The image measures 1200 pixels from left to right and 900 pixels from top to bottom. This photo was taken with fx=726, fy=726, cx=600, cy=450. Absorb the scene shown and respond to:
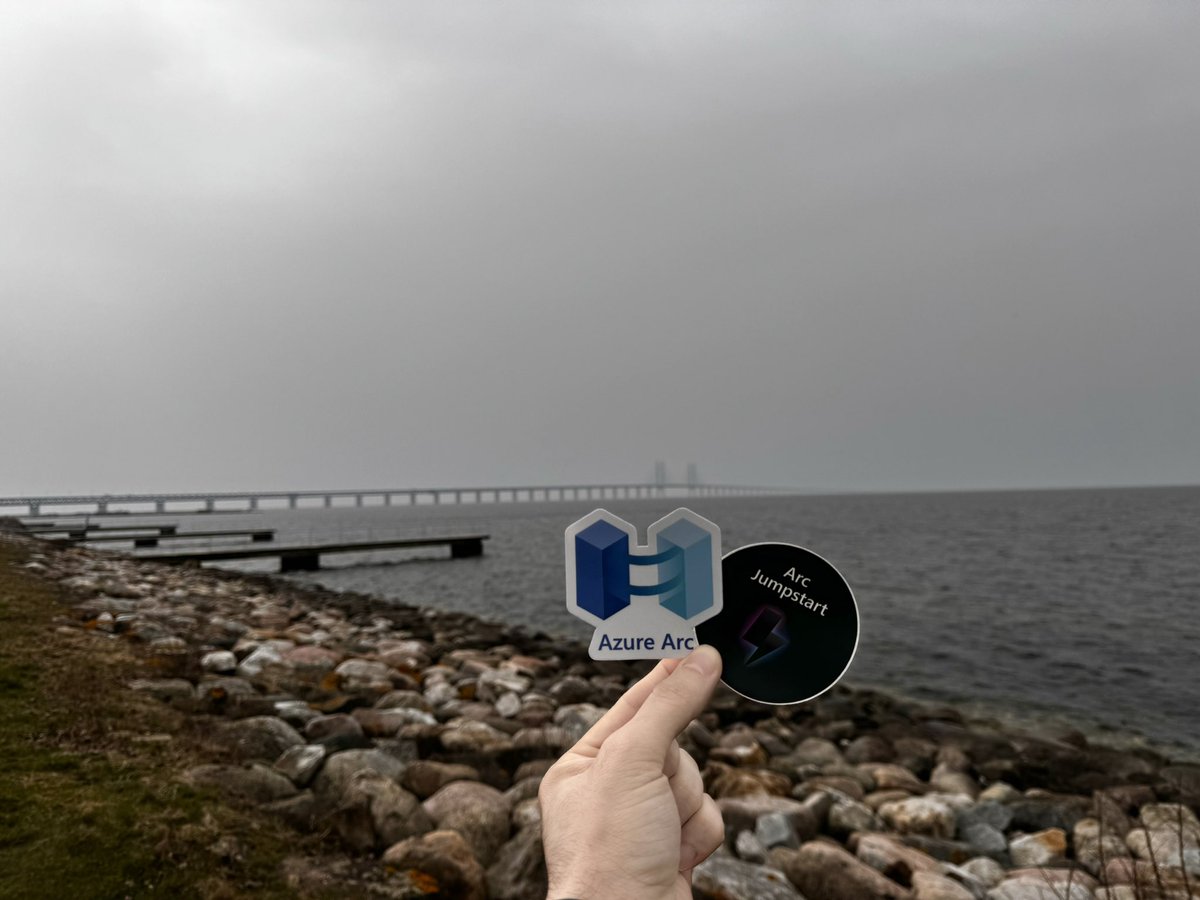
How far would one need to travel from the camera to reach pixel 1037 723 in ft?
40.7

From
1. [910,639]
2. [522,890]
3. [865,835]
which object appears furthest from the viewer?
[910,639]

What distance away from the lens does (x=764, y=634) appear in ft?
6.41

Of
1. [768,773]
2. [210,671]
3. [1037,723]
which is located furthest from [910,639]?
[210,671]

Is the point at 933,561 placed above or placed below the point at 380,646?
below

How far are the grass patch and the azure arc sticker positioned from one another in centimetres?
294

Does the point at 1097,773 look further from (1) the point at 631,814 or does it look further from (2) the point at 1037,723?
(1) the point at 631,814

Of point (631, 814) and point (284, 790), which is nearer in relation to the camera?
point (631, 814)

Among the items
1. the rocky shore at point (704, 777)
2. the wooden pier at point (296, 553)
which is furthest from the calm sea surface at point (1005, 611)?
the rocky shore at point (704, 777)

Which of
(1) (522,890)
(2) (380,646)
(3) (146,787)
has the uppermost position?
(3) (146,787)

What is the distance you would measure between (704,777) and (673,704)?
20.6 feet

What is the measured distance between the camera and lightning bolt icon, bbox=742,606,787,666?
1.95 m

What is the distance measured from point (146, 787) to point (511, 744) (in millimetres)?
3152

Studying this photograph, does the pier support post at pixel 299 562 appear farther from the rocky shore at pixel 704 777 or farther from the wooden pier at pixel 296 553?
the rocky shore at pixel 704 777

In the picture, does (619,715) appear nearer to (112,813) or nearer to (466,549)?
(112,813)
